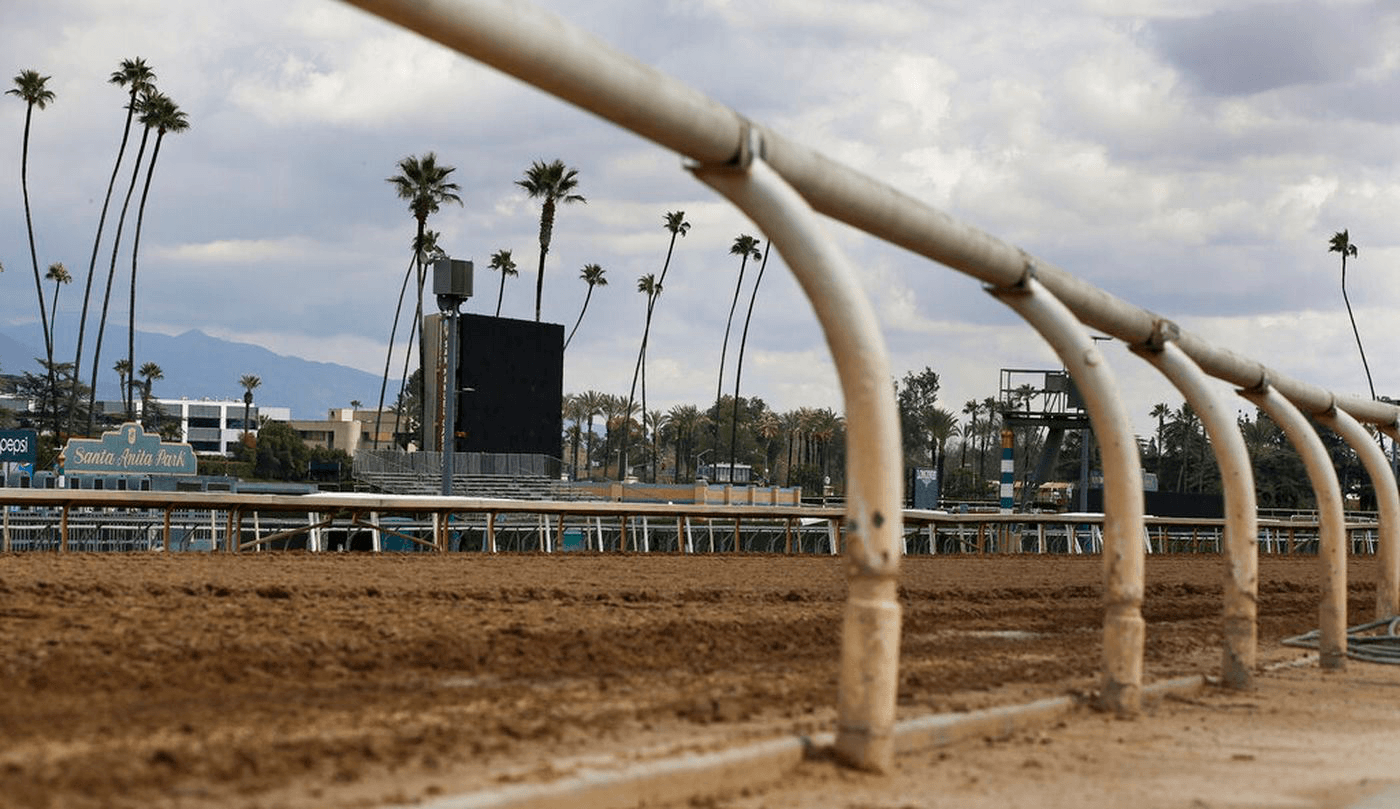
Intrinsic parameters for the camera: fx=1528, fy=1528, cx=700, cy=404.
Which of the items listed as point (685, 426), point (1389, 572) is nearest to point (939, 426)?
Result: point (685, 426)

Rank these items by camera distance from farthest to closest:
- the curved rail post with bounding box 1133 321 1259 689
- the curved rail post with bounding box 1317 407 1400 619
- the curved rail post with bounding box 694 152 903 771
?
the curved rail post with bounding box 1317 407 1400 619, the curved rail post with bounding box 1133 321 1259 689, the curved rail post with bounding box 694 152 903 771

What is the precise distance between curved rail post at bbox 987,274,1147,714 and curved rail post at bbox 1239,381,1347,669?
340 cm

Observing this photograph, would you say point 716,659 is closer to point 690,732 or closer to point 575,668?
point 575,668

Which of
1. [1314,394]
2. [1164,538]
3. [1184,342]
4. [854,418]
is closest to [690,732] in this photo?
[854,418]

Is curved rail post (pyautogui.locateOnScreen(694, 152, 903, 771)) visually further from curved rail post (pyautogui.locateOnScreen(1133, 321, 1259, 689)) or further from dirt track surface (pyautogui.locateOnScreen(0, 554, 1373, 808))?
curved rail post (pyautogui.locateOnScreen(1133, 321, 1259, 689))

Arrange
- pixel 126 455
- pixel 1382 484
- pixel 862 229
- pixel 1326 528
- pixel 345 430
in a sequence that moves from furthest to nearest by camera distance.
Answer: pixel 345 430
pixel 126 455
pixel 1382 484
pixel 1326 528
pixel 862 229

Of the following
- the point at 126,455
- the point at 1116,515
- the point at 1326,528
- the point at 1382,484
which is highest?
the point at 126,455

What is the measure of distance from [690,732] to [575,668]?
2169 millimetres

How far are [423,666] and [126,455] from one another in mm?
38603

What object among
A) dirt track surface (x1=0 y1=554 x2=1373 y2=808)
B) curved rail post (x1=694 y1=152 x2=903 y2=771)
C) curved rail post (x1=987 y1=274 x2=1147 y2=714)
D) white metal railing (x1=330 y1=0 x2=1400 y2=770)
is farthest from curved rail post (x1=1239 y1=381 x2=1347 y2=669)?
curved rail post (x1=694 y1=152 x2=903 y2=771)

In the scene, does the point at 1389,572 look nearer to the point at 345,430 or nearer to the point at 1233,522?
the point at 1233,522

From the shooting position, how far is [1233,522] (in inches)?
396

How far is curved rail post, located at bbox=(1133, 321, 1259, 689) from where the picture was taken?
387 inches

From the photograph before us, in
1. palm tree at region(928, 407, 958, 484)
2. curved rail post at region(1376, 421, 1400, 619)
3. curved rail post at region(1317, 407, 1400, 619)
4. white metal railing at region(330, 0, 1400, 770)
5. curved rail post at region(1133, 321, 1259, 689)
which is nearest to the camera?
white metal railing at region(330, 0, 1400, 770)
